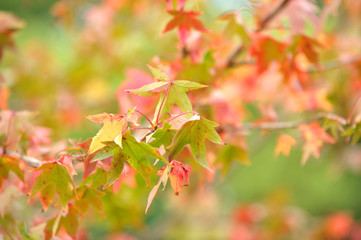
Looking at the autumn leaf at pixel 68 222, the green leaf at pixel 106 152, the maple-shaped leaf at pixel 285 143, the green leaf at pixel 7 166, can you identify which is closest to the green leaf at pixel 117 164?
the green leaf at pixel 106 152

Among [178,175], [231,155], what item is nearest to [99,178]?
[178,175]

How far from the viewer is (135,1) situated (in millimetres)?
2484

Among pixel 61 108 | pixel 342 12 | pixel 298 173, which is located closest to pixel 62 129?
pixel 61 108

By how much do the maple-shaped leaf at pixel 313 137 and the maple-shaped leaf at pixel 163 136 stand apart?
19.4 inches

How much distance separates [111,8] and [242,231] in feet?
6.56

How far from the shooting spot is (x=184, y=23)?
1093 millimetres

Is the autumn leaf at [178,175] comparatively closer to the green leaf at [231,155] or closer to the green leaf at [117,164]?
the green leaf at [117,164]

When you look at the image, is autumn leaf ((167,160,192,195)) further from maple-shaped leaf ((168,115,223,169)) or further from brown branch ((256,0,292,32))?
brown branch ((256,0,292,32))

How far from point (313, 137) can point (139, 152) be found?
1.98 feet

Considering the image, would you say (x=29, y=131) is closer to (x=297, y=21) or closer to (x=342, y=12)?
(x=297, y=21)

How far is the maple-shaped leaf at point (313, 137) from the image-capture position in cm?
113

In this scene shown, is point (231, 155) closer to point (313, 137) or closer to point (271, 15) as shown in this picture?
point (313, 137)

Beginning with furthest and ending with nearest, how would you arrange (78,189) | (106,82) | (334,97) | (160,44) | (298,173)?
(298,173) → (106,82) → (160,44) → (334,97) → (78,189)

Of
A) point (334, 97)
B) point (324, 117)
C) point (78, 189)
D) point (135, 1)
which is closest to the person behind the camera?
point (78, 189)
